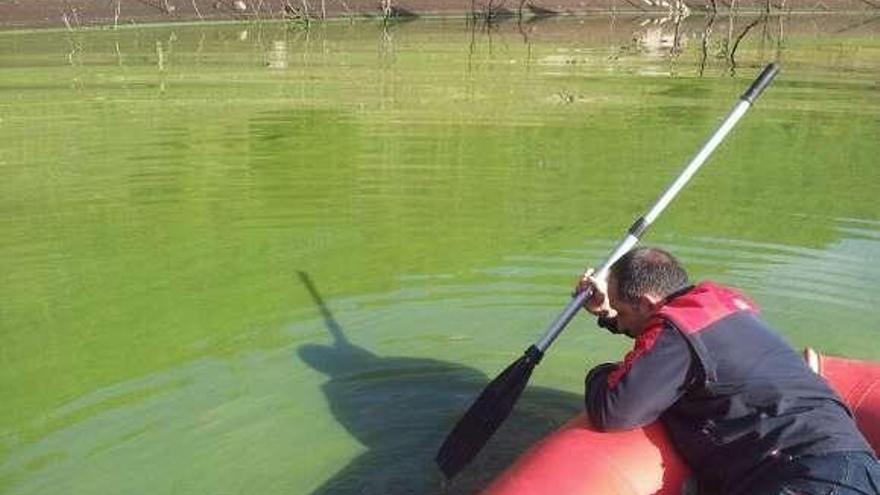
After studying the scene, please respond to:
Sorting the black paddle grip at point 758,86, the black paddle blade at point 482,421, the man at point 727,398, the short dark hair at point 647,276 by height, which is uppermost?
the black paddle grip at point 758,86

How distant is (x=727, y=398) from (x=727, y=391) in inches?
1.0

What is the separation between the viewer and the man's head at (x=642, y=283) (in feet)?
10.7

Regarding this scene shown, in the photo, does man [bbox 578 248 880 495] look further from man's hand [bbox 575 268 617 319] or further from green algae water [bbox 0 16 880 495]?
green algae water [bbox 0 16 880 495]

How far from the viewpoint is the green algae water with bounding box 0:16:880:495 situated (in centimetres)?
424

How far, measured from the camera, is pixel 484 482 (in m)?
3.84

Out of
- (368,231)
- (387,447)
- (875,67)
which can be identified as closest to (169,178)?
(368,231)

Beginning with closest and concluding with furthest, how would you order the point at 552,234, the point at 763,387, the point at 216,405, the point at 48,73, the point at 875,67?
the point at 763,387
the point at 216,405
the point at 552,234
the point at 48,73
the point at 875,67

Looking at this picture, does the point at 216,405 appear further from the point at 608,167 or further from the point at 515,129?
the point at 515,129

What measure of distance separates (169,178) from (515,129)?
12.6 feet

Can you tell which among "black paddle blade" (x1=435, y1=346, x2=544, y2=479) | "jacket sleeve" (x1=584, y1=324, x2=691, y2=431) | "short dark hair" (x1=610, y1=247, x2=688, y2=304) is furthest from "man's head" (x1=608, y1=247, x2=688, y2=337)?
"black paddle blade" (x1=435, y1=346, x2=544, y2=479)

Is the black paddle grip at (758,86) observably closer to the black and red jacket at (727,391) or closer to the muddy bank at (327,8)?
the black and red jacket at (727,391)

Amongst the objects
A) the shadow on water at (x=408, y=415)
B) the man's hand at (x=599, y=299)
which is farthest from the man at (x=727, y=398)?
the shadow on water at (x=408, y=415)

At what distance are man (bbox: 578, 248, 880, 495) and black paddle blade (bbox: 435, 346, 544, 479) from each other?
2.03 ft

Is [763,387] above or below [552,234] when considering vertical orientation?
above
